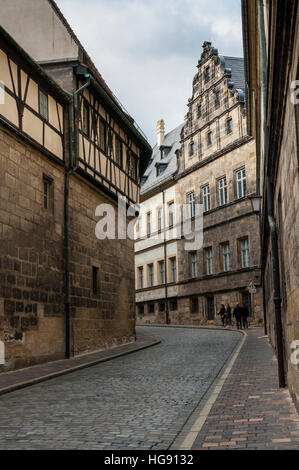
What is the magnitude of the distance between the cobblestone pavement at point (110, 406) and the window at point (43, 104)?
680 cm

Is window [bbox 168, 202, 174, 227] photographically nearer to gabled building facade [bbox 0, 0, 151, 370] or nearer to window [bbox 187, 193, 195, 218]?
window [bbox 187, 193, 195, 218]

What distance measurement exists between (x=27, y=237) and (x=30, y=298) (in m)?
1.48

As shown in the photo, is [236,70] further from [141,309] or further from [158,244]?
[141,309]

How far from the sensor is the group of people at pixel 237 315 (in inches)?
1220

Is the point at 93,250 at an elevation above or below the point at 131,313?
above

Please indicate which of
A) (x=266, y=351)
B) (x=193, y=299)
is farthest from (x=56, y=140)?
(x=193, y=299)

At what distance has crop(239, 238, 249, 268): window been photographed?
1372 inches

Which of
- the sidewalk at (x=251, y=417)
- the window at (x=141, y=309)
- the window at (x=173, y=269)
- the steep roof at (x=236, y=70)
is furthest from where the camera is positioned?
the window at (x=141, y=309)

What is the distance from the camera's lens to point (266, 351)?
1684cm

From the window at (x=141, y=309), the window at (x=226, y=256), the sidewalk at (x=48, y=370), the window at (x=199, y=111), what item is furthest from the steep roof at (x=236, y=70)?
the sidewalk at (x=48, y=370)

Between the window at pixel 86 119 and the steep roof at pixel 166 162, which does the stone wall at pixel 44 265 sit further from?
the steep roof at pixel 166 162

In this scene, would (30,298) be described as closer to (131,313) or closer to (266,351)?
(266,351)
